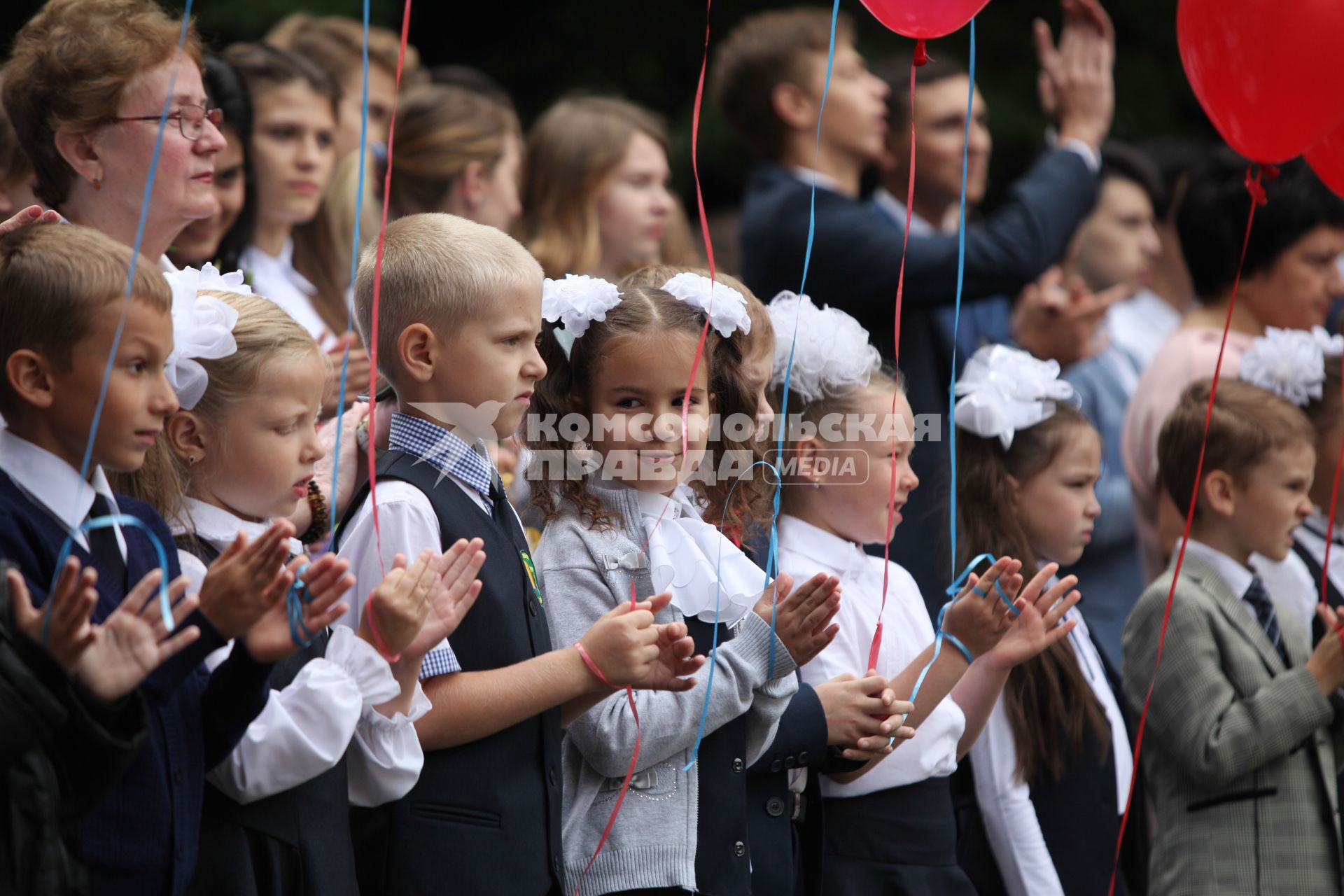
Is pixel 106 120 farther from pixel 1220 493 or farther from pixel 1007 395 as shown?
pixel 1220 493

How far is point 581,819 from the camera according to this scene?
9.39 ft

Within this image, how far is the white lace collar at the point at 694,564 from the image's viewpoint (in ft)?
9.66

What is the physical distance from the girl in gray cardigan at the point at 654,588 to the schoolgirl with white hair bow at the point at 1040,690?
756 millimetres

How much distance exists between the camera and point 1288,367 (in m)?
4.34

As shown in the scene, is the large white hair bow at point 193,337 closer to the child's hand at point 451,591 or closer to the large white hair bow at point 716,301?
the child's hand at point 451,591

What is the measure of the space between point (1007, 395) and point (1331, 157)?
0.94 metres

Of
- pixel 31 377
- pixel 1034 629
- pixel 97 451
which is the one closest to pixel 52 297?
pixel 31 377

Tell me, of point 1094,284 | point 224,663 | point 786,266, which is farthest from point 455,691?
point 1094,284

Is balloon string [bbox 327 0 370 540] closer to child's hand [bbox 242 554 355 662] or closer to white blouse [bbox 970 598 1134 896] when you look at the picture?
child's hand [bbox 242 554 355 662]

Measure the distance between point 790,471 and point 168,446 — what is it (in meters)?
1.38

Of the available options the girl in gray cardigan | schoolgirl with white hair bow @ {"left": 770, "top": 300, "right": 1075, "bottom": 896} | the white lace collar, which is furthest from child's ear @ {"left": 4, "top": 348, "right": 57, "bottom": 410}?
schoolgirl with white hair bow @ {"left": 770, "top": 300, "right": 1075, "bottom": 896}

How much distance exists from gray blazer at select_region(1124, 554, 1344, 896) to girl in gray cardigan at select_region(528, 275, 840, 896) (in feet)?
3.57

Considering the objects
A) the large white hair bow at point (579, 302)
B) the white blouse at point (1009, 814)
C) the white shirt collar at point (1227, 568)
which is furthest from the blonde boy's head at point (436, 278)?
the white shirt collar at point (1227, 568)

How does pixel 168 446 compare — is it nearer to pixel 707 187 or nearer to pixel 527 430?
pixel 527 430
